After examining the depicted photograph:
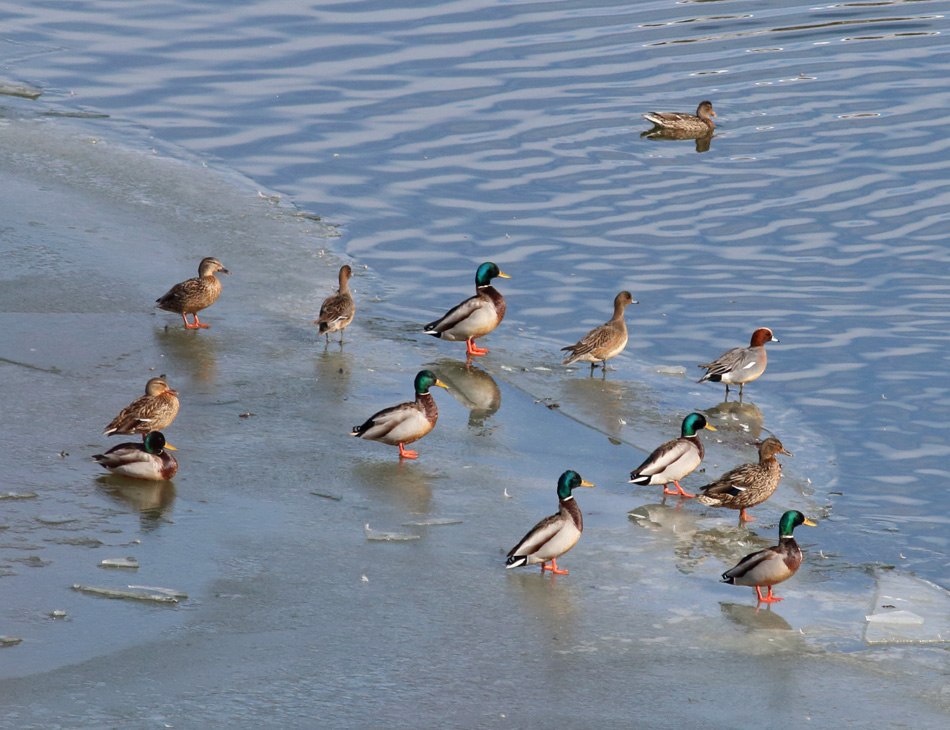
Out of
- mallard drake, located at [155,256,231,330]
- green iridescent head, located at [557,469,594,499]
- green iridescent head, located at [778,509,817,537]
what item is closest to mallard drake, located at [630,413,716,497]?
green iridescent head, located at [557,469,594,499]

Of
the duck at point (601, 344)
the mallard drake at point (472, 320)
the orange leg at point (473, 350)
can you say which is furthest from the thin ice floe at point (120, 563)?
the duck at point (601, 344)

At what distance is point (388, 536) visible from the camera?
28.4ft

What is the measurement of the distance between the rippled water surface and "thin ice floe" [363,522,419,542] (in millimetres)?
124

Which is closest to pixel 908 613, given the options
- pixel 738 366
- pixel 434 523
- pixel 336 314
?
pixel 434 523

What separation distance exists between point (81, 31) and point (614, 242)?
12900 mm

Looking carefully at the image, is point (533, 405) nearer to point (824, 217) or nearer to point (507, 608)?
point (507, 608)

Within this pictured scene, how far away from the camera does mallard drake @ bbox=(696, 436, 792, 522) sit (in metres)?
9.49

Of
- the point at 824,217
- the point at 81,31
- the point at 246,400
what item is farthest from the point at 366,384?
the point at 81,31

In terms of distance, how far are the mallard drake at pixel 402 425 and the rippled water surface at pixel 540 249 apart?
0.24 meters

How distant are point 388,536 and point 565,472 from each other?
1.22 metres

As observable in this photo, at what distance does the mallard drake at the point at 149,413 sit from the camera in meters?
9.59

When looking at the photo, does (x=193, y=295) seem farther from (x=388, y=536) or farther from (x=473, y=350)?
(x=388, y=536)

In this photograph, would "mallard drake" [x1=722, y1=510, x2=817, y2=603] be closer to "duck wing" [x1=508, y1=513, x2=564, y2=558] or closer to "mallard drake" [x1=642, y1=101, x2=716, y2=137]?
"duck wing" [x1=508, y1=513, x2=564, y2=558]

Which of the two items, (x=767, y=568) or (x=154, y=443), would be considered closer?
(x=767, y=568)
